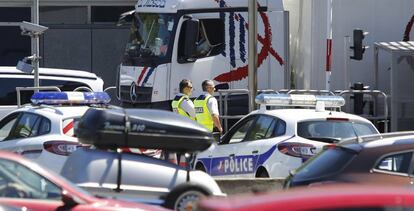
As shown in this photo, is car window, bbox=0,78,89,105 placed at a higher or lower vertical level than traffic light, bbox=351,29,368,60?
lower

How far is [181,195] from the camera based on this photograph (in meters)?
8.26

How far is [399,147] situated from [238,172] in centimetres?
449

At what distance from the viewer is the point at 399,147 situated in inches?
353

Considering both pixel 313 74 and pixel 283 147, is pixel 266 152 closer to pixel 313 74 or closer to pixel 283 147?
pixel 283 147

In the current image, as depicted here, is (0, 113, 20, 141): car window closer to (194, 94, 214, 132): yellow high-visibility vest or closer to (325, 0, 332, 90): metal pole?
(194, 94, 214, 132): yellow high-visibility vest

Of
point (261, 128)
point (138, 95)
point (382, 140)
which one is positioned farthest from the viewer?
point (138, 95)

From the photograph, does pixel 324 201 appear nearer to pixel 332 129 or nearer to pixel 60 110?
pixel 332 129

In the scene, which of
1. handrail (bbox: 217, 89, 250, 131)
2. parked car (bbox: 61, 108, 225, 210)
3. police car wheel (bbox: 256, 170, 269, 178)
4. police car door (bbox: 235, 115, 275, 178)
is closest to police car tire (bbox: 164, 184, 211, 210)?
parked car (bbox: 61, 108, 225, 210)

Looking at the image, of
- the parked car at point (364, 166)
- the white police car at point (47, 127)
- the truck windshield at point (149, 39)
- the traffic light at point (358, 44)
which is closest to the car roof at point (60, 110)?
the white police car at point (47, 127)

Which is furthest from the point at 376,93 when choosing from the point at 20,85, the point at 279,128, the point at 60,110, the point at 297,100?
the point at 60,110

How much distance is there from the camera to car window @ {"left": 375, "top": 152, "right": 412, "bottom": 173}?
8914mm

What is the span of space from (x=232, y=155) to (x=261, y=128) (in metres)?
0.60

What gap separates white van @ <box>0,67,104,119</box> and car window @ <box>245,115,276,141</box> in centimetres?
695

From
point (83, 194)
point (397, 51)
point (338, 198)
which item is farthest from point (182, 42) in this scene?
point (338, 198)
